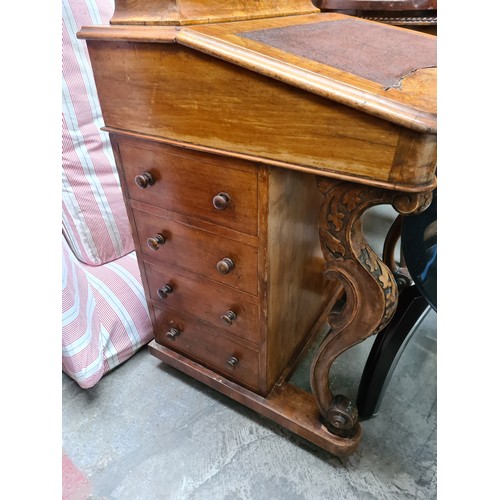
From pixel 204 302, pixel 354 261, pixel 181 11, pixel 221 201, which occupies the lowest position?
pixel 204 302

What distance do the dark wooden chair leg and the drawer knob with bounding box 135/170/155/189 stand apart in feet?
2.50

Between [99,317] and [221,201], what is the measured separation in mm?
810

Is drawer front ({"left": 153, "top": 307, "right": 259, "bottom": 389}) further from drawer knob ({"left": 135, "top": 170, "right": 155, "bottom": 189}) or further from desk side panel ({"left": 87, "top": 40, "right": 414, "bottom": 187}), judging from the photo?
desk side panel ({"left": 87, "top": 40, "right": 414, "bottom": 187})

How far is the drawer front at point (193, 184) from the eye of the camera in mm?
810

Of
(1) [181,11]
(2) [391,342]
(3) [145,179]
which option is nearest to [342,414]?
(2) [391,342]

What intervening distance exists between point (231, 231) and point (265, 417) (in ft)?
2.27

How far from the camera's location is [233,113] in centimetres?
71

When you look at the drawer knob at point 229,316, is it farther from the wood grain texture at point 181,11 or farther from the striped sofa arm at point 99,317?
the wood grain texture at point 181,11

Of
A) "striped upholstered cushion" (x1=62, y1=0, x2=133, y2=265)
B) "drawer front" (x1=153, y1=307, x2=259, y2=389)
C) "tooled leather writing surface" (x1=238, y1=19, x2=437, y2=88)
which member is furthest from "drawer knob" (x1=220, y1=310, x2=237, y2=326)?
"striped upholstered cushion" (x1=62, y1=0, x2=133, y2=265)

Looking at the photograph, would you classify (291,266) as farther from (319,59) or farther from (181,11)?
(181,11)

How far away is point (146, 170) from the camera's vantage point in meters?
0.94

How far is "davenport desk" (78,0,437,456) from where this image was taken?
613 millimetres

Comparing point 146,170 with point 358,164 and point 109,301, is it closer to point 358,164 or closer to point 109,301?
point 358,164

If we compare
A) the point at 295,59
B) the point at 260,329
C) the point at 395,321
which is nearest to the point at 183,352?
the point at 260,329
